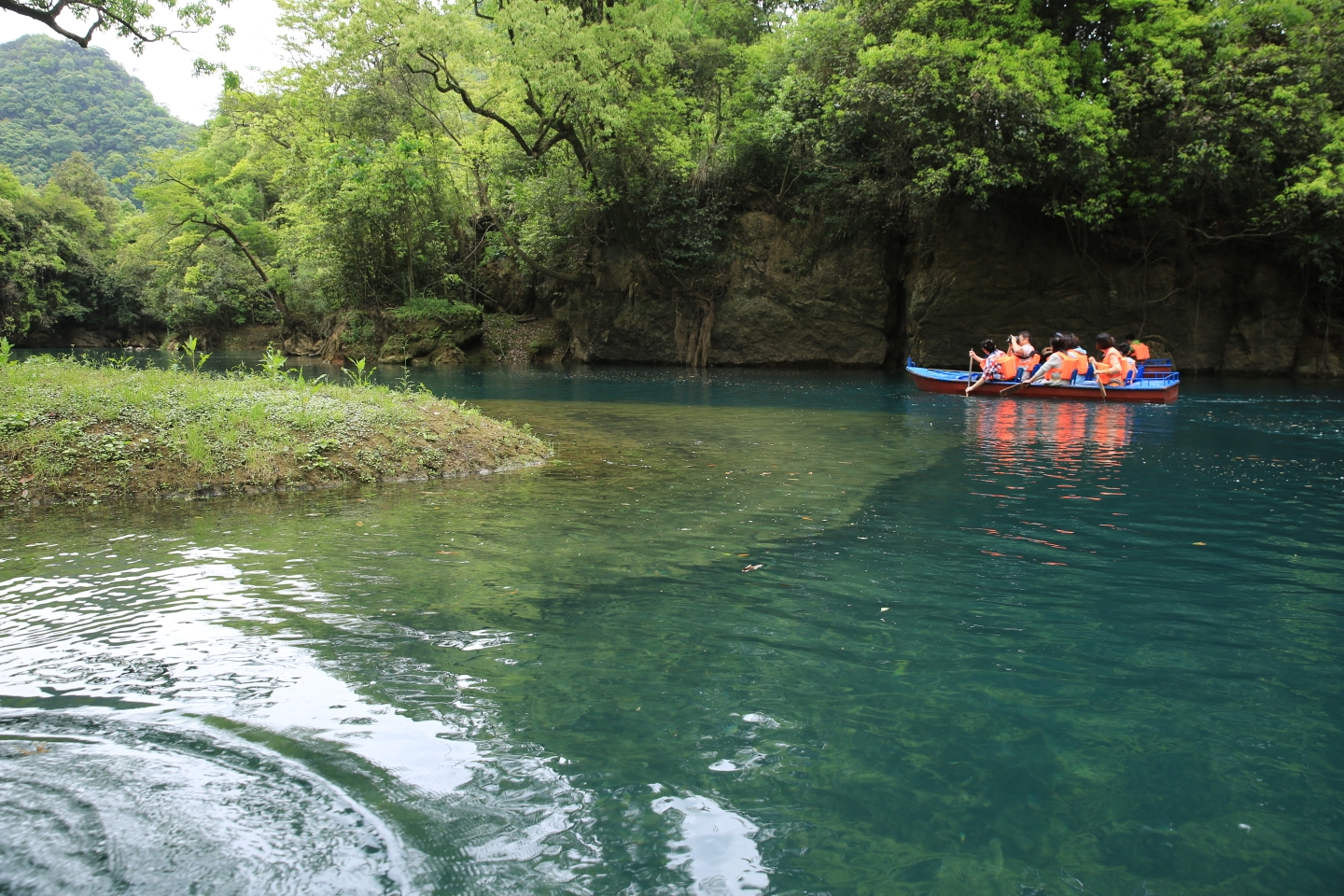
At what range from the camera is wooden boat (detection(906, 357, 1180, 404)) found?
57.1ft

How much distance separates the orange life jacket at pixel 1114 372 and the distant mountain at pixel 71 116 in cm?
7292

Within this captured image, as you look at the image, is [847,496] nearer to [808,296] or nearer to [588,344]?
[808,296]

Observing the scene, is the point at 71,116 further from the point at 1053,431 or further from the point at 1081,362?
the point at 1053,431

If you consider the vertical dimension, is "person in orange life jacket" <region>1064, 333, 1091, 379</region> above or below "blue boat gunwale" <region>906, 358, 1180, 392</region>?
above

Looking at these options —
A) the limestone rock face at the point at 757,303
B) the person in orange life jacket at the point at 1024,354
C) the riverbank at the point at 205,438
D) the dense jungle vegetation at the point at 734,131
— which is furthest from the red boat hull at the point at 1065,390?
the riverbank at the point at 205,438

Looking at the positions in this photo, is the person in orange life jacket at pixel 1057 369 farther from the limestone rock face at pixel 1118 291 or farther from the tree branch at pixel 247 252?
the tree branch at pixel 247 252

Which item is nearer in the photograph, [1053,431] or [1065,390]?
[1053,431]

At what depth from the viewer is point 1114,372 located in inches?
701

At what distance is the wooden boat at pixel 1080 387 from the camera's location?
1741 centimetres

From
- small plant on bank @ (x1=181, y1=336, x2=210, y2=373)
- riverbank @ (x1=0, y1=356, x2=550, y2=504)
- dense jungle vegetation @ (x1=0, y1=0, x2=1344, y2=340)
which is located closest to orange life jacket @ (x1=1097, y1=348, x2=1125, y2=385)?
dense jungle vegetation @ (x1=0, y1=0, x2=1344, y2=340)

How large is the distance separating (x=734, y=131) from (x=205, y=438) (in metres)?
22.9

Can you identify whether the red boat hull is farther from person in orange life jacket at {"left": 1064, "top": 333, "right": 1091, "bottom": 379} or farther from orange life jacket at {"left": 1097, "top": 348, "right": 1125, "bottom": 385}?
person in orange life jacket at {"left": 1064, "top": 333, "right": 1091, "bottom": 379}

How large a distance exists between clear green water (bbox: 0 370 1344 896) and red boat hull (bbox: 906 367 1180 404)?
33.7 ft

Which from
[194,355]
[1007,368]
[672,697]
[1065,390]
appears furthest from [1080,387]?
[194,355]
